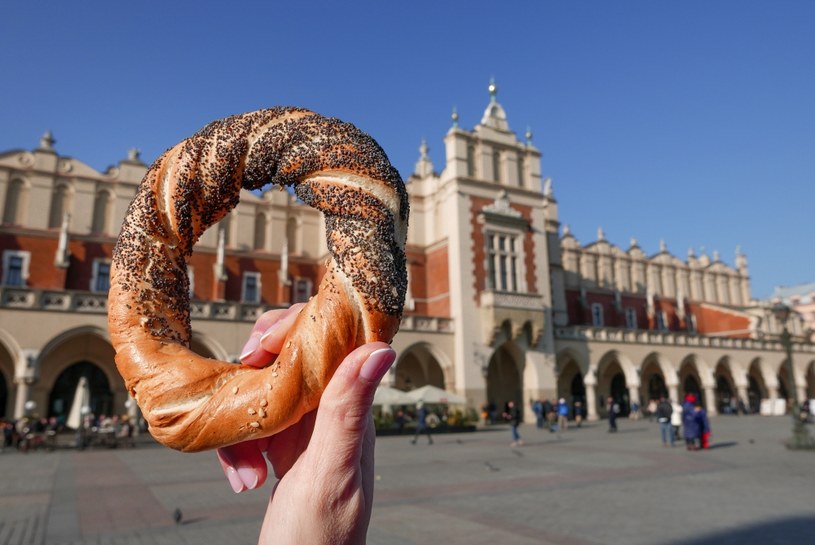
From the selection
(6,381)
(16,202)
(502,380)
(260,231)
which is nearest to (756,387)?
(502,380)

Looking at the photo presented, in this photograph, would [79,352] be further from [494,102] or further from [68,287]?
[494,102]

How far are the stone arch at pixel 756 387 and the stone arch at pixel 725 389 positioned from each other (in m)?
1.04

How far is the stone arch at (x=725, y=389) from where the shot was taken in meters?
34.4

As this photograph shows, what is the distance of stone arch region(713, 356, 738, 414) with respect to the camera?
34.4 meters

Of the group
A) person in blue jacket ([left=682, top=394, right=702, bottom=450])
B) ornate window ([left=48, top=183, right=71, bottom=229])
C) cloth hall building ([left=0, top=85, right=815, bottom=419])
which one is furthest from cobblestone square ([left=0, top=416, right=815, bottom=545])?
ornate window ([left=48, top=183, right=71, bottom=229])

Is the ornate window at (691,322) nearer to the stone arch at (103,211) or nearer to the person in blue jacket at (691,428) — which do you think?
the person in blue jacket at (691,428)

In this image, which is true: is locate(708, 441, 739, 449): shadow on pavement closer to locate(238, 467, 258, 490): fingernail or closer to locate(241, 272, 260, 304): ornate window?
locate(238, 467, 258, 490): fingernail

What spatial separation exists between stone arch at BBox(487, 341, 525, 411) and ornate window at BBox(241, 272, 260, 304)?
12168 millimetres

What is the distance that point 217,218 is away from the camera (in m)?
1.95

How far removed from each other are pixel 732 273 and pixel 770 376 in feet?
37.6

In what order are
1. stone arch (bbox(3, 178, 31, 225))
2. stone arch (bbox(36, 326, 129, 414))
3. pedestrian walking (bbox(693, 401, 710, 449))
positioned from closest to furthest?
pedestrian walking (bbox(693, 401, 710, 449)) → stone arch (bbox(36, 326, 129, 414)) → stone arch (bbox(3, 178, 31, 225))

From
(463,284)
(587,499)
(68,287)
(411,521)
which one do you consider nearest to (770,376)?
(463,284)

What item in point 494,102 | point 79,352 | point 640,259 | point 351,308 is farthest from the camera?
point 640,259

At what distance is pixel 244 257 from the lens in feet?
87.9
